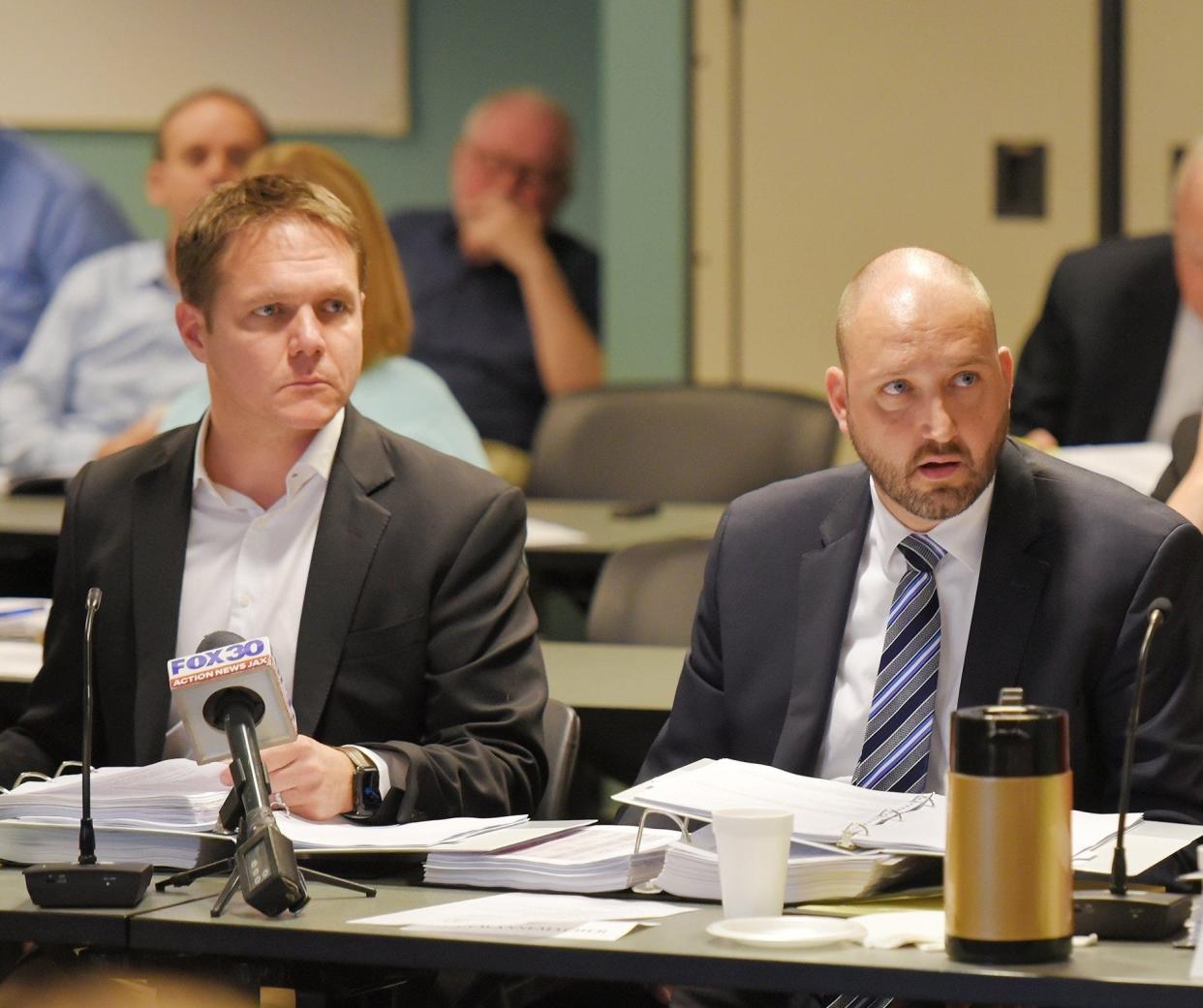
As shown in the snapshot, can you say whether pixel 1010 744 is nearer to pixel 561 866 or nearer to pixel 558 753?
pixel 561 866

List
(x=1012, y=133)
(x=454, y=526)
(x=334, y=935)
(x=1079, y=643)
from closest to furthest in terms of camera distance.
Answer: (x=334, y=935), (x=1079, y=643), (x=454, y=526), (x=1012, y=133)

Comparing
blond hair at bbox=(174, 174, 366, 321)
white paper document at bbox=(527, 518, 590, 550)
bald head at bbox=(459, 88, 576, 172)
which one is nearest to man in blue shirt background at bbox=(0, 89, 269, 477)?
bald head at bbox=(459, 88, 576, 172)

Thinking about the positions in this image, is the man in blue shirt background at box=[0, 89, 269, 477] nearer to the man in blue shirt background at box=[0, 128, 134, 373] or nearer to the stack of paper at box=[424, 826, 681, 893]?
the man in blue shirt background at box=[0, 128, 134, 373]

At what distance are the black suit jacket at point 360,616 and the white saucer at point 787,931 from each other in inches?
24.8

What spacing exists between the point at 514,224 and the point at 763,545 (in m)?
4.08

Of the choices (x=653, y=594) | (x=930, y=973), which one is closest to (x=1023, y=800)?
(x=930, y=973)

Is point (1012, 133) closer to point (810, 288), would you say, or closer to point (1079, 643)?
point (810, 288)

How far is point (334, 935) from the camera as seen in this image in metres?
1.65

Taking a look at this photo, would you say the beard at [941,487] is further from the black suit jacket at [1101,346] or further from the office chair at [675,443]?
the black suit jacket at [1101,346]

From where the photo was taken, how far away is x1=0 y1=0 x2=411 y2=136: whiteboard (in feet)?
20.8

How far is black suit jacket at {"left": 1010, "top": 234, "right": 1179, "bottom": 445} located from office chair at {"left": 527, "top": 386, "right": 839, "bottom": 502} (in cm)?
56

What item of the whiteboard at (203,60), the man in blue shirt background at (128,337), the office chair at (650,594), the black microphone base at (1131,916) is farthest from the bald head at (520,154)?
the black microphone base at (1131,916)

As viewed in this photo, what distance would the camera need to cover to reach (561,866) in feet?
5.93

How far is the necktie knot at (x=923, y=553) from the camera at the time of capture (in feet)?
7.07
